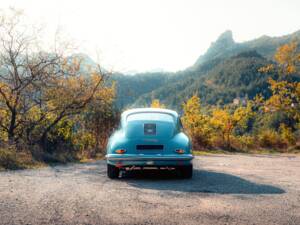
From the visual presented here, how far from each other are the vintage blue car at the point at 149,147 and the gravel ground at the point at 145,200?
14.8 inches

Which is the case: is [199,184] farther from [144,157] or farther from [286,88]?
[286,88]

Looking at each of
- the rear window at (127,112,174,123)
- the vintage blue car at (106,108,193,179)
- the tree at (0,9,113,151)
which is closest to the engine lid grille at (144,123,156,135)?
the vintage blue car at (106,108,193,179)

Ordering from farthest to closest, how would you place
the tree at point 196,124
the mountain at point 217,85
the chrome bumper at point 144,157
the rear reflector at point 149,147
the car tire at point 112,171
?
the mountain at point 217,85
the tree at point 196,124
the car tire at point 112,171
the rear reflector at point 149,147
the chrome bumper at point 144,157

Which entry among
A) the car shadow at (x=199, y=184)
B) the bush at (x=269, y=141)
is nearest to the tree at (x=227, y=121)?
the bush at (x=269, y=141)

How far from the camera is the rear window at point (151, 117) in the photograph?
9.36m

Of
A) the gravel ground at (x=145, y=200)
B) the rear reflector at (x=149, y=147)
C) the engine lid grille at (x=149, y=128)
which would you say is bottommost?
the gravel ground at (x=145, y=200)

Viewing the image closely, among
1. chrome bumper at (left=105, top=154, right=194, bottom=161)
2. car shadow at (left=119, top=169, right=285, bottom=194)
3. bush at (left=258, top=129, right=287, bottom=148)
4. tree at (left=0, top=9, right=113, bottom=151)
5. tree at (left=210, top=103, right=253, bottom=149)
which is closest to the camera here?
car shadow at (left=119, top=169, right=285, bottom=194)

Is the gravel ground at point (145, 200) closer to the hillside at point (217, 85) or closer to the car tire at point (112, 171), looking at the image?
the car tire at point (112, 171)

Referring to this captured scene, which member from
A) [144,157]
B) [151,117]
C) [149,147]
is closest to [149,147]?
[149,147]

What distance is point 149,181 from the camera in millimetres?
8578

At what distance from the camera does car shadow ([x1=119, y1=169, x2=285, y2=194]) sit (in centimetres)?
725

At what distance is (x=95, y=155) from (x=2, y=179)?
27.2 ft

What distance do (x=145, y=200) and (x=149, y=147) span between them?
273cm

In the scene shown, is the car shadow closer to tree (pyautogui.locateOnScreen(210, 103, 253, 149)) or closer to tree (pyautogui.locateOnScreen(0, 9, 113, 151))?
tree (pyautogui.locateOnScreen(0, 9, 113, 151))
